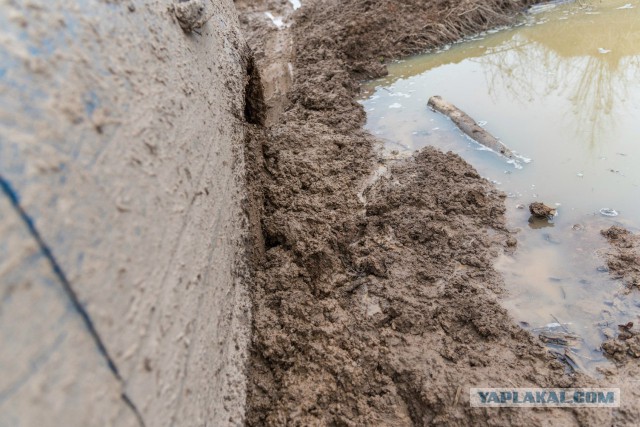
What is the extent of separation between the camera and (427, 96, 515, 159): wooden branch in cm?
396

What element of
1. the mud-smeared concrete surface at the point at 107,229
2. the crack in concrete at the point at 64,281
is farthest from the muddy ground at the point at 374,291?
the crack in concrete at the point at 64,281

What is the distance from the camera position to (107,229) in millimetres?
1068

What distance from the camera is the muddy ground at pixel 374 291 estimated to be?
189 centimetres

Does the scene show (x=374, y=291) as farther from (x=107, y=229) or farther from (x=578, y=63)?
(x=578, y=63)

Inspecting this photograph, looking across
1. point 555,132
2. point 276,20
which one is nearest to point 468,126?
point 555,132

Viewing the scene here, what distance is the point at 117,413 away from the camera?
0.98 m

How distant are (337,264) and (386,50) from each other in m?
4.62

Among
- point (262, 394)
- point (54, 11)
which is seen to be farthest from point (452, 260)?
point (54, 11)

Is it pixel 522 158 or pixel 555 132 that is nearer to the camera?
pixel 522 158

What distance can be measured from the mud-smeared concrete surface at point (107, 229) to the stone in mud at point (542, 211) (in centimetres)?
246

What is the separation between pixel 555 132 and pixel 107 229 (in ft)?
14.1

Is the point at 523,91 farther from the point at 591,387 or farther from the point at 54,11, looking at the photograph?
the point at 54,11

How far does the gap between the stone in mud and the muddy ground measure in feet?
0.71

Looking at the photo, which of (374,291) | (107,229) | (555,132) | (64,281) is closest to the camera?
(64,281)
